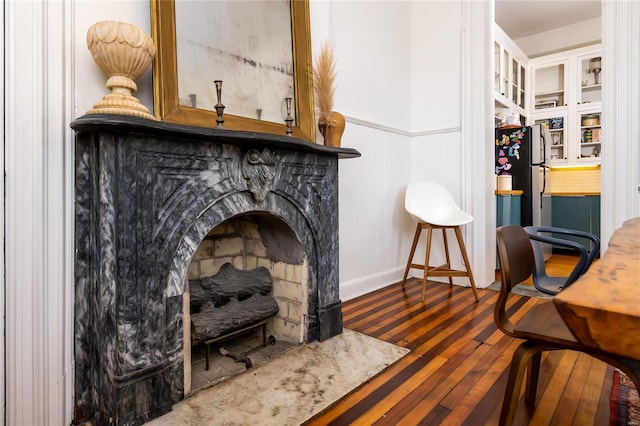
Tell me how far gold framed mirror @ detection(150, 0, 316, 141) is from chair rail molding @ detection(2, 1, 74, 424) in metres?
0.35

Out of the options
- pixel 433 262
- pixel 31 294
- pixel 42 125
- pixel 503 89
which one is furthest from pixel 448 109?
pixel 31 294

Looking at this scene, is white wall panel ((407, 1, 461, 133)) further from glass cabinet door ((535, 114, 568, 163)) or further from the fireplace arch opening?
glass cabinet door ((535, 114, 568, 163))

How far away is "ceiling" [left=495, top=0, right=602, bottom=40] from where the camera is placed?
15.7 ft

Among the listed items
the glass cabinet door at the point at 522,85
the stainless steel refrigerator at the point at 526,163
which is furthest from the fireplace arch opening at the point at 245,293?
the glass cabinet door at the point at 522,85

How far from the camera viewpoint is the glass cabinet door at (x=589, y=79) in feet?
17.2

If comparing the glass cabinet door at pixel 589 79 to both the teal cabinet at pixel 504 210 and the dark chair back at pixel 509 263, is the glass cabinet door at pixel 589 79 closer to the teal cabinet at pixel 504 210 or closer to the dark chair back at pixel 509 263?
the teal cabinet at pixel 504 210

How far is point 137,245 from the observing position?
51.4 inches

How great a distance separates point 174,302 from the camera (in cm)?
143

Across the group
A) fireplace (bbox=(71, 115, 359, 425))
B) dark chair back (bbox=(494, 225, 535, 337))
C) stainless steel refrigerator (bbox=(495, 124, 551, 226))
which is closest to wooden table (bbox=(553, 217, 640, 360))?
dark chair back (bbox=(494, 225, 535, 337))

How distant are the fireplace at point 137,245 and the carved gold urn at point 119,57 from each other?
0.36 ft

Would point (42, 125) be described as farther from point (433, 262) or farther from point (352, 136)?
point (433, 262)

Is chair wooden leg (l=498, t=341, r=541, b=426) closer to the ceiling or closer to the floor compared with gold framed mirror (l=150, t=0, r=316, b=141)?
closer to the floor

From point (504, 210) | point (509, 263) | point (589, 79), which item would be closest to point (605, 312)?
point (509, 263)

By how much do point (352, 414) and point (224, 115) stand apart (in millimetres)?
1420
